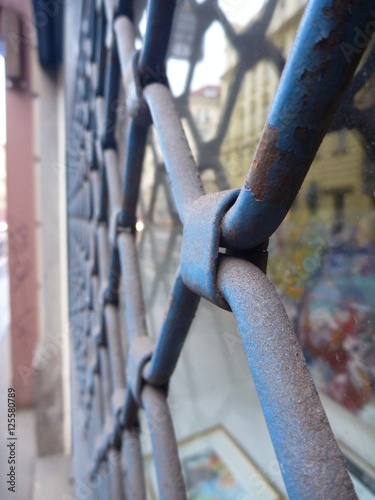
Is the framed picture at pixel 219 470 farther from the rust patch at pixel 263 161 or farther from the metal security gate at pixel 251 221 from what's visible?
the rust patch at pixel 263 161

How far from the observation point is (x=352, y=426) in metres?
0.17

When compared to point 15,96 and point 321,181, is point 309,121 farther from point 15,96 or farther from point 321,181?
point 15,96

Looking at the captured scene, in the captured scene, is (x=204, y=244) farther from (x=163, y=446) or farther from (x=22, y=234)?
(x=22, y=234)

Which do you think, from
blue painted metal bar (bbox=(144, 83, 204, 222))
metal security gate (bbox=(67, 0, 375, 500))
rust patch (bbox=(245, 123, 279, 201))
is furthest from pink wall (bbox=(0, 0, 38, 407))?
rust patch (bbox=(245, 123, 279, 201))

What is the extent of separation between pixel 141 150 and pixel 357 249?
0.15m

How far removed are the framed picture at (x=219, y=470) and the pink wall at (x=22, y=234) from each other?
1251mm

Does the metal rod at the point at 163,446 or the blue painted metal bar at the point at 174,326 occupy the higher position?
the blue painted metal bar at the point at 174,326

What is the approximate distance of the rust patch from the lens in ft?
0.28

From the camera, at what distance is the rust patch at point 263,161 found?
9cm

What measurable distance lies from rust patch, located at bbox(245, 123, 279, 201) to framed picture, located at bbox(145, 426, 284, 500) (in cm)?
21

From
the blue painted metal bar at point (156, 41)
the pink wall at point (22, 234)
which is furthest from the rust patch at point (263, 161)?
the pink wall at point (22, 234)

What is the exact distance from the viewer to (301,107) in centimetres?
8

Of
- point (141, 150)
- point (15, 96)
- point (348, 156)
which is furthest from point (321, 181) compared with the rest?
point (15, 96)

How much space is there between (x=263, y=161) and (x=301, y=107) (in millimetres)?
14
